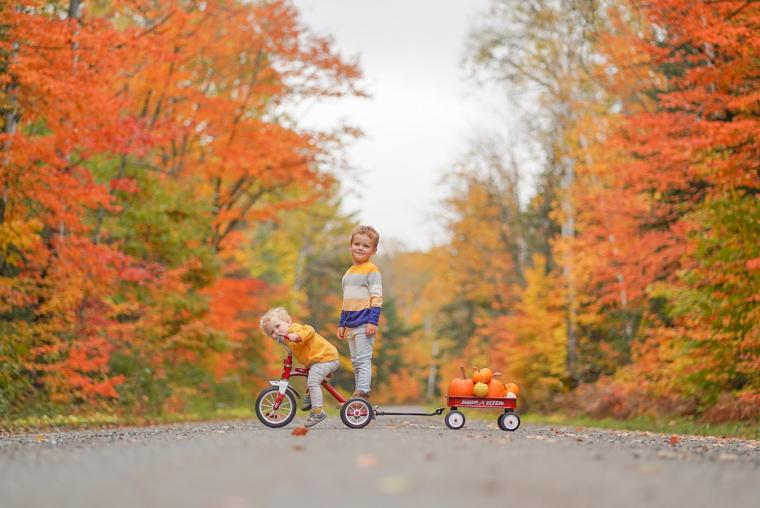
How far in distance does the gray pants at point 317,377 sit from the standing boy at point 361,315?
275 millimetres

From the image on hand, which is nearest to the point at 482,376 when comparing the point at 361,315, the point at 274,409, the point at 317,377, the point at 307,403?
the point at 361,315

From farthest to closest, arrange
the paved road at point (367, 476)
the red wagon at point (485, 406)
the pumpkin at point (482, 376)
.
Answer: the pumpkin at point (482, 376)
the red wagon at point (485, 406)
the paved road at point (367, 476)

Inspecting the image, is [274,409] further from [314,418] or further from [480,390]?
[480,390]

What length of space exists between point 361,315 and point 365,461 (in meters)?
3.84

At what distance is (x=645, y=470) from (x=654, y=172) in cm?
1321

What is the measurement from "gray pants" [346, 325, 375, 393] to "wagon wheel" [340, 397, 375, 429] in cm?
18

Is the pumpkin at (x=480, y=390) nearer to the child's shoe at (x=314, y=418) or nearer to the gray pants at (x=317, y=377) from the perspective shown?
the gray pants at (x=317, y=377)

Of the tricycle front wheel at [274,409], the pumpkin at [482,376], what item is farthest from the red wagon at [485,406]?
the tricycle front wheel at [274,409]

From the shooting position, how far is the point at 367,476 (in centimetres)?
463

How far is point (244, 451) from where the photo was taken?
5793 millimetres

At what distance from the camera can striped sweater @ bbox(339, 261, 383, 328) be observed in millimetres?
8914

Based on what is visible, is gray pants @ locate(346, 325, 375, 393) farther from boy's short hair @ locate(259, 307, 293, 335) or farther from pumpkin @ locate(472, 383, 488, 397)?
pumpkin @ locate(472, 383, 488, 397)

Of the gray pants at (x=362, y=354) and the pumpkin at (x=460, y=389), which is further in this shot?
the pumpkin at (x=460, y=389)

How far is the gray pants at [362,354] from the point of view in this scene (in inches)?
351
